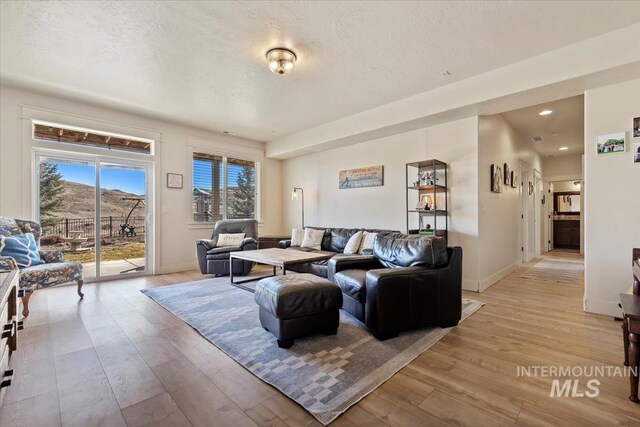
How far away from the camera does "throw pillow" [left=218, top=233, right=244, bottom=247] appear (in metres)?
5.15

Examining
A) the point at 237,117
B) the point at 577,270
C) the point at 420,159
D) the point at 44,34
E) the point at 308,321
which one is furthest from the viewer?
the point at 577,270

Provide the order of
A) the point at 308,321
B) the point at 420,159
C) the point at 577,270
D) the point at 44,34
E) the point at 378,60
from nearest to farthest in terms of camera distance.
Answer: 1. the point at 308,321
2. the point at 44,34
3. the point at 378,60
4. the point at 420,159
5. the point at 577,270

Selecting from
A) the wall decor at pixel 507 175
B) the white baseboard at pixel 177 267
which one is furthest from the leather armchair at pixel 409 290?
the white baseboard at pixel 177 267

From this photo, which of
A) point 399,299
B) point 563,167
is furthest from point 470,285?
point 563,167

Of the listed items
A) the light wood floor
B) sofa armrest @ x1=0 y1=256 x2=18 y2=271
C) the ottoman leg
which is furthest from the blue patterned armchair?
the ottoman leg

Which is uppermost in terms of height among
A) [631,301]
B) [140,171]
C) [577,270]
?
[140,171]

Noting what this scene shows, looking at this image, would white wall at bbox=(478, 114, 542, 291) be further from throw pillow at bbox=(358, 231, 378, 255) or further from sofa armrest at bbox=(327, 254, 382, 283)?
sofa armrest at bbox=(327, 254, 382, 283)

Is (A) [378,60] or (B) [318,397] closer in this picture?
(B) [318,397]

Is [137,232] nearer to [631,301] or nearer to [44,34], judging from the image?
[44,34]

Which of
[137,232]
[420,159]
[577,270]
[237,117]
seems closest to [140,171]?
[137,232]

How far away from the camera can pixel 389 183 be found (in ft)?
16.5

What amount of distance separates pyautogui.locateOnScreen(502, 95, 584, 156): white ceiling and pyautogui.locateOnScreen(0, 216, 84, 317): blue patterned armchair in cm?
651

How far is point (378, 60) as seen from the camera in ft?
10.2

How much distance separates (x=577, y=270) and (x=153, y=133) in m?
8.19
